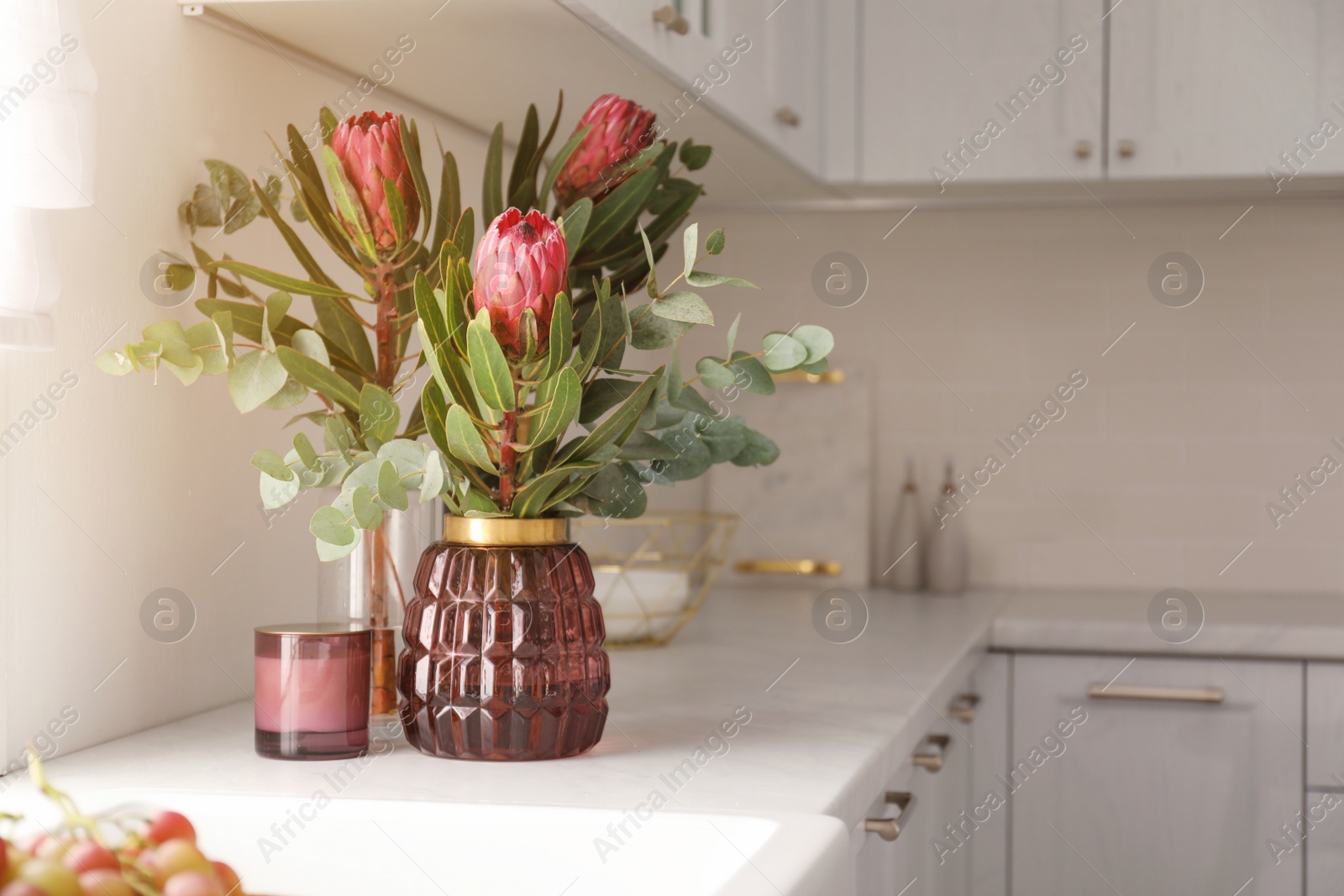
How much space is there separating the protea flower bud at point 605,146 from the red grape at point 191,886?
73cm

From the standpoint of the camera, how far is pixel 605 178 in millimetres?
1092

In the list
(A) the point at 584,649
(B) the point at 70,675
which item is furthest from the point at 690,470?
(B) the point at 70,675

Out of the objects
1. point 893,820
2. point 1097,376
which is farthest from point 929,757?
point 1097,376

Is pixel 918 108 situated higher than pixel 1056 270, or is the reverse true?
pixel 918 108

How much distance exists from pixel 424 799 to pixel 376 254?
0.40m

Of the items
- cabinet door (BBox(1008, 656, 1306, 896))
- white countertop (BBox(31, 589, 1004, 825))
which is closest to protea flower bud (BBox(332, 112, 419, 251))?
white countertop (BBox(31, 589, 1004, 825))

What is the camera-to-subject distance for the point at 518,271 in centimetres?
85

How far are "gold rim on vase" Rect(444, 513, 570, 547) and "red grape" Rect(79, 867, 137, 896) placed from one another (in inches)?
21.4

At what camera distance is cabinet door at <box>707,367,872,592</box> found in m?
2.47

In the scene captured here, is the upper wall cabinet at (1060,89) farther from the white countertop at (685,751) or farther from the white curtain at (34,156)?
the white curtain at (34,156)

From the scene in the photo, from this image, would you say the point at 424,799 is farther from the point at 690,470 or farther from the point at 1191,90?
the point at 1191,90

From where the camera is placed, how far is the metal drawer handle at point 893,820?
3.42 feet

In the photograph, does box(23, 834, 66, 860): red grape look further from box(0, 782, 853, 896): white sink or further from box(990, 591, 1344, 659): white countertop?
box(990, 591, 1344, 659): white countertop

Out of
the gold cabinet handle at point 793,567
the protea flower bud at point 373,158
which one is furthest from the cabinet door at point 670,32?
the gold cabinet handle at point 793,567
